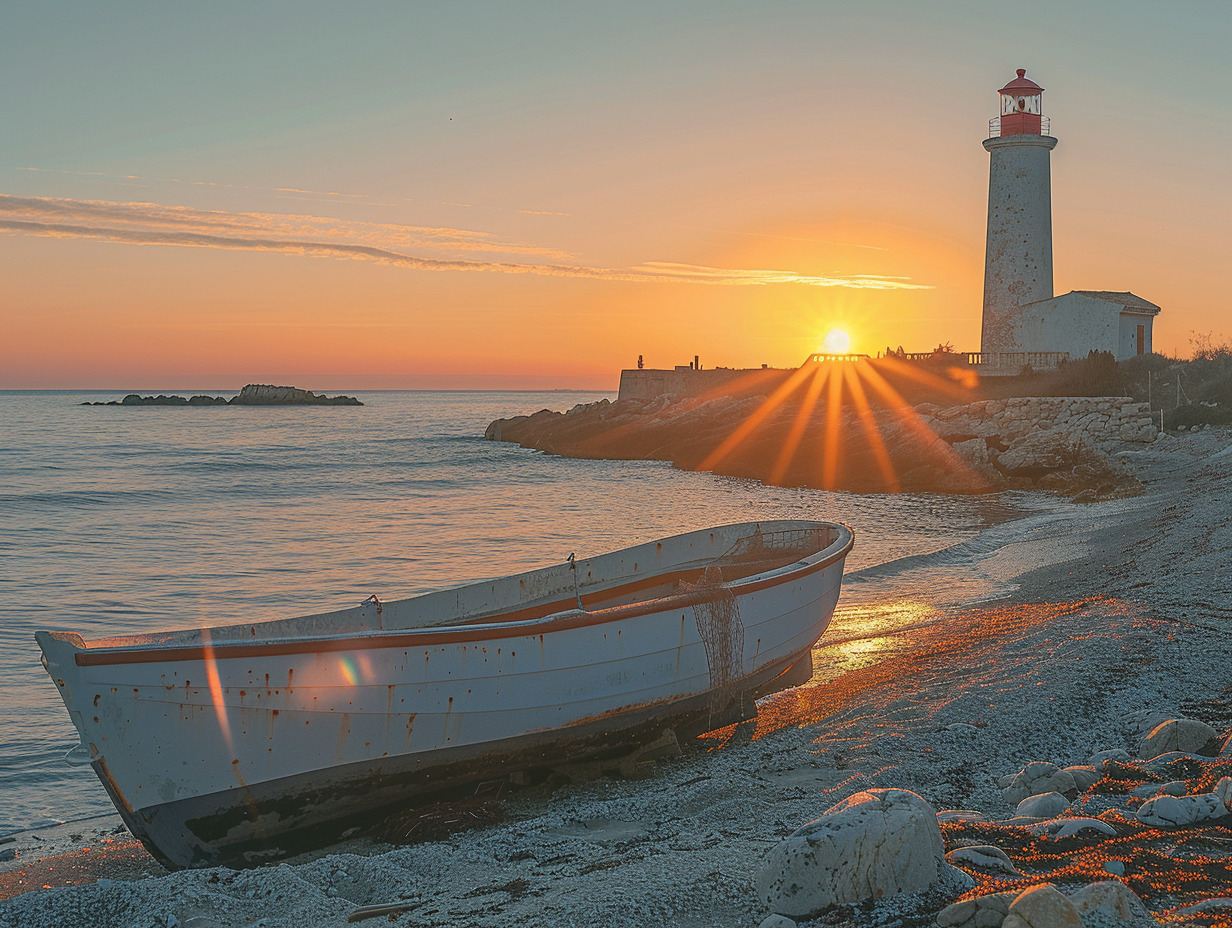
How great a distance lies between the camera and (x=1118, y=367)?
33656 mm

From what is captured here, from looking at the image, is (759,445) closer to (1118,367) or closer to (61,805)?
(1118,367)

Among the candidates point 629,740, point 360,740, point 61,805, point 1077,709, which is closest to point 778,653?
point 629,740

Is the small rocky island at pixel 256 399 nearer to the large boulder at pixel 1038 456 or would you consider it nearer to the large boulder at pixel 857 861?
the large boulder at pixel 1038 456

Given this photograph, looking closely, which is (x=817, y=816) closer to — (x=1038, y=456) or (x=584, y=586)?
(x=584, y=586)

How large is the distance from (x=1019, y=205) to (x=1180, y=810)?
3599cm

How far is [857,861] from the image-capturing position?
3.62 metres

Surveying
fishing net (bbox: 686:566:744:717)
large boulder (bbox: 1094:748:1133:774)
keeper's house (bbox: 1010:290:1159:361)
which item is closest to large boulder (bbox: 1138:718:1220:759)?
large boulder (bbox: 1094:748:1133:774)

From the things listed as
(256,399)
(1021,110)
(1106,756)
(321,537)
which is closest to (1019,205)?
(1021,110)

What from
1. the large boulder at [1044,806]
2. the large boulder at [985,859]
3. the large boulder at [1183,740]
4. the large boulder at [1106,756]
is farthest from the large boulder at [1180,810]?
the large boulder at [1183,740]

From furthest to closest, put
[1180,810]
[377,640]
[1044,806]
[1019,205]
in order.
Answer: [1019,205] → [377,640] → [1044,806] → [1180,810]

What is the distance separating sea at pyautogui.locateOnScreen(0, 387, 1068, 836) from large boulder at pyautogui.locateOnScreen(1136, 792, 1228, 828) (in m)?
7.07

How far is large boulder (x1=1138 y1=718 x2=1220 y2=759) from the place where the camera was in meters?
5.28

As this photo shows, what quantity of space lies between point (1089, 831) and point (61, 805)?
23.7 ft

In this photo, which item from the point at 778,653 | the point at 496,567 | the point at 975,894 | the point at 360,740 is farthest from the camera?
the point at 496,567
